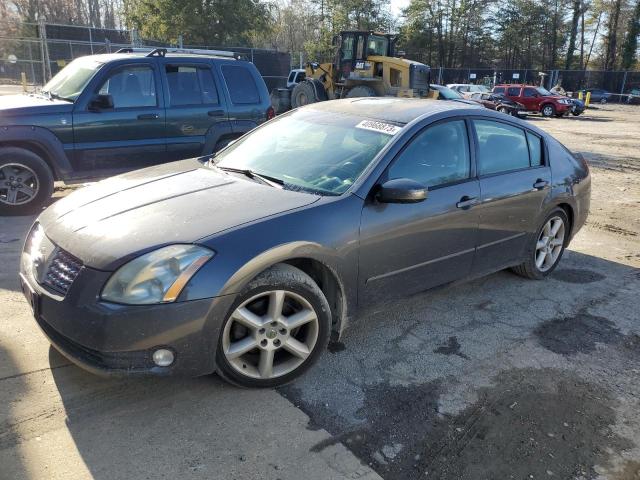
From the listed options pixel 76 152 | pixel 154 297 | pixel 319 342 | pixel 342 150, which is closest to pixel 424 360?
pixel 319 342

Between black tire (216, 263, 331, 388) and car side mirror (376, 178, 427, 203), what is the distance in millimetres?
681

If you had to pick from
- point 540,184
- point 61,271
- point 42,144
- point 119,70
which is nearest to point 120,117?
point 119,70

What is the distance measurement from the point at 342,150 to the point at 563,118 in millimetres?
27625

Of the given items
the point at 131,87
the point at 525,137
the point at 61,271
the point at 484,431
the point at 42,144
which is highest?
the point at 131,87

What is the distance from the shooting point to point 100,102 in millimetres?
6254

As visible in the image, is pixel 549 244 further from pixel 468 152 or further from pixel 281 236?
pixel 281 236

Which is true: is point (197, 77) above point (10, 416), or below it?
above

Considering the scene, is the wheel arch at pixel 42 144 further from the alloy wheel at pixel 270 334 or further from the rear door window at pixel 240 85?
the alloy wheel at pixel 270 334

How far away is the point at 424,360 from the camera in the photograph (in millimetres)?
3420

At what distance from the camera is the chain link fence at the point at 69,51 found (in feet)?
62.7

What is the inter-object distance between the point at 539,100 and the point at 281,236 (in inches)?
1111

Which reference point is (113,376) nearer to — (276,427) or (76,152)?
(276,427)

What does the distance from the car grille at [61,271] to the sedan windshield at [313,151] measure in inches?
51.7

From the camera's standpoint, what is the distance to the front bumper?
8.29 ft
